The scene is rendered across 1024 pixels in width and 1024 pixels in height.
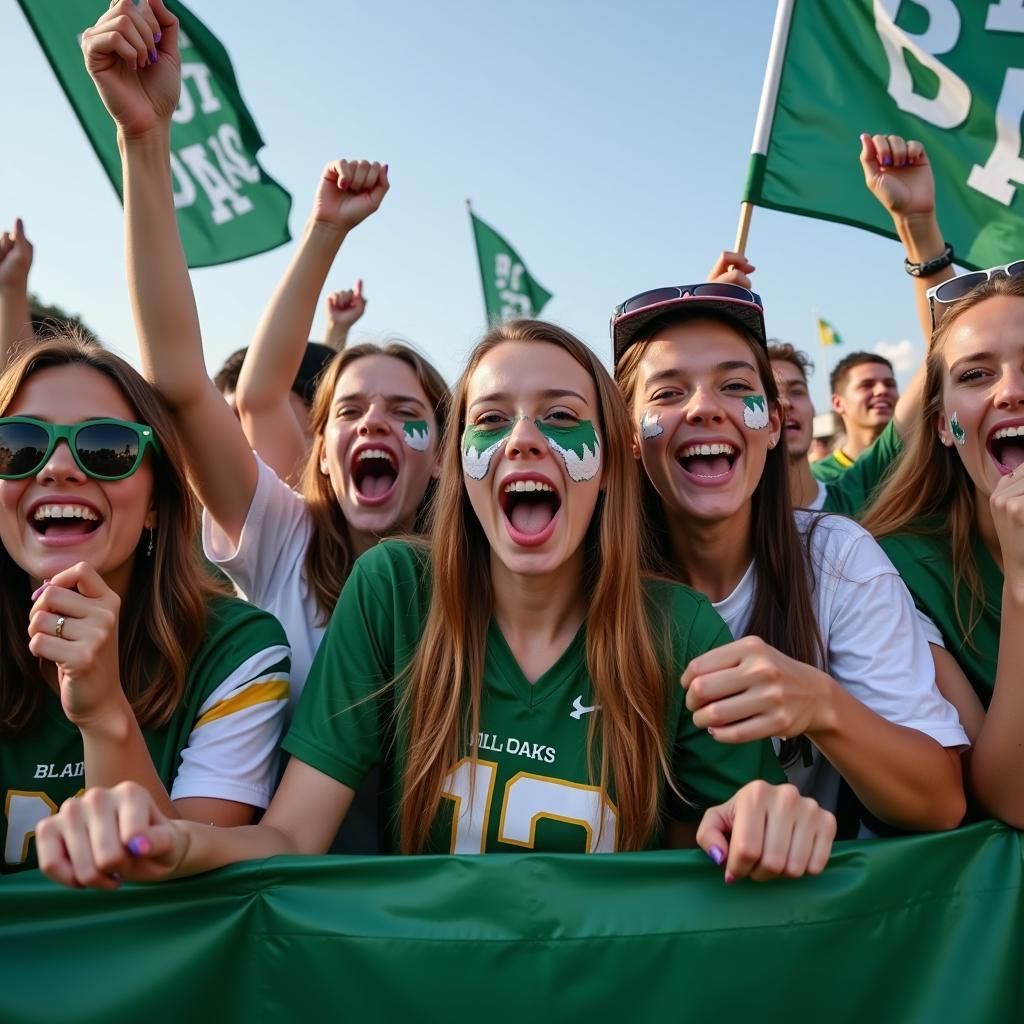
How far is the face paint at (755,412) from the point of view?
2867 millimetres

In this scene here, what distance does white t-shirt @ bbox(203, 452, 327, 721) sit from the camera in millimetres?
3135

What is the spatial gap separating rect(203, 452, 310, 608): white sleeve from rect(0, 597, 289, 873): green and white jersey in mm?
701

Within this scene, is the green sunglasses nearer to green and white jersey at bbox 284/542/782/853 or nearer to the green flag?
green and white jersey at bbox 284/542/782/853

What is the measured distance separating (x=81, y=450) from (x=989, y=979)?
231 cm

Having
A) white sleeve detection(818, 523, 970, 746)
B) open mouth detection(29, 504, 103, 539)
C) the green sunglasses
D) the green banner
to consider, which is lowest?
the green banner

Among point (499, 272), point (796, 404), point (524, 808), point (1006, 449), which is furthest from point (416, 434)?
point (499, 272)

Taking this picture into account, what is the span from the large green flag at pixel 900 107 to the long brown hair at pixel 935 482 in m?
1.89

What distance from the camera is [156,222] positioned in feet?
8.97

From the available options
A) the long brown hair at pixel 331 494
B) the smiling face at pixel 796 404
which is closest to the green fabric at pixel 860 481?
the smiling face at pixel 796 404

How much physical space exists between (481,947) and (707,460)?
63.1 inches

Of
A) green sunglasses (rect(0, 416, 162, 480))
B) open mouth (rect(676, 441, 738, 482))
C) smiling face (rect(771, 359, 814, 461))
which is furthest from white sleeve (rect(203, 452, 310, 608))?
smiling face (rect(771, 359, 814, 461))

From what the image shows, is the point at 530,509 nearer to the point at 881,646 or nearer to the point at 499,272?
the point at 881,646

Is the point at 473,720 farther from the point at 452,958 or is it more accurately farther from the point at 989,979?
the point at 989,979

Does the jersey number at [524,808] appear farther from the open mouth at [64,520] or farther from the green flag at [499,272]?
the green flag at [499,272]
